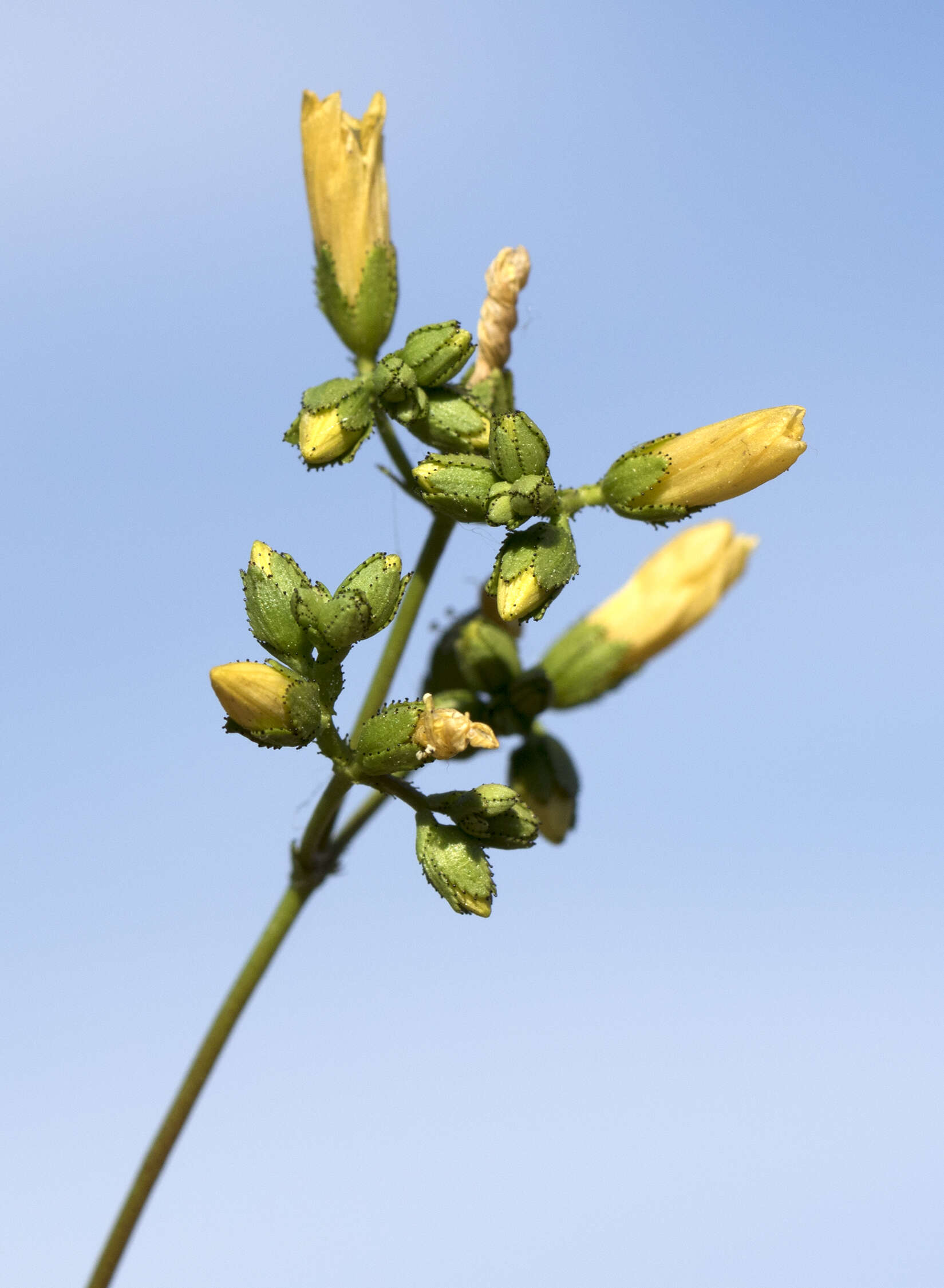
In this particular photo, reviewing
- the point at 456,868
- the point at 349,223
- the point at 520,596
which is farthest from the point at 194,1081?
the point at 349,223

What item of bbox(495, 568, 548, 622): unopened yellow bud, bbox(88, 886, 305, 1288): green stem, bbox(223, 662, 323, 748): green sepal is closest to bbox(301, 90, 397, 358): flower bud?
bbox(495, 568, 548, 622): unopened yellow bud

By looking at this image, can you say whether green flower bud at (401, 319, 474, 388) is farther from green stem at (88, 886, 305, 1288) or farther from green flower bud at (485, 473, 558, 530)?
green stem at (88, 886, 305, 1288)

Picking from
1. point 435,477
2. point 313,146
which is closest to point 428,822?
point 435,477

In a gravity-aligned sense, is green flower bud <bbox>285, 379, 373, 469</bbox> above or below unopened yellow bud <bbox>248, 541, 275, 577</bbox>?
above

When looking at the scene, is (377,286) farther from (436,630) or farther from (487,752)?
(487,752)

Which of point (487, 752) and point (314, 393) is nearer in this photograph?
point (314, 393)
